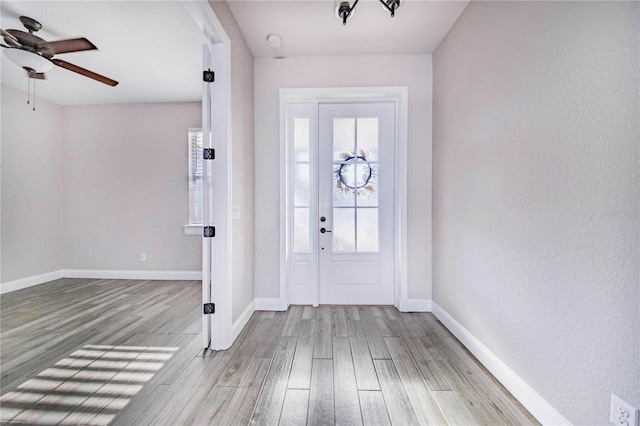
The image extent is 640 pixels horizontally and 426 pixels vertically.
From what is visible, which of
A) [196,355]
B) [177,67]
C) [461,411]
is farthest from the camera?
[177,67]

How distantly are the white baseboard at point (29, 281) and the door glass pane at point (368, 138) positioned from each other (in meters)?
4.76

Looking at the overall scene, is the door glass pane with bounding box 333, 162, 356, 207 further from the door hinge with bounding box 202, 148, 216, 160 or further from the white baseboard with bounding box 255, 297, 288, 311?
the door hinge with bounding box 202, 148, 216, 160

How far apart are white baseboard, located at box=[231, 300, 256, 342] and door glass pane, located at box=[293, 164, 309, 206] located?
1150 millimetres

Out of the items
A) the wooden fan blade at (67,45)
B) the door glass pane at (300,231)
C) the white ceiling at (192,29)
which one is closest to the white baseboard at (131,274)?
the door glass pane at (300,231)

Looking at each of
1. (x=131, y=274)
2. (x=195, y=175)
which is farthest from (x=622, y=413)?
(x=131, y=274)

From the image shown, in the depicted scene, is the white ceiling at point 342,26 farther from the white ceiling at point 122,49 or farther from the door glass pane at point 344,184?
the door glass pane at point 344,184

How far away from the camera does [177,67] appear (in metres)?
3.11

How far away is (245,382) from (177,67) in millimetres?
3328

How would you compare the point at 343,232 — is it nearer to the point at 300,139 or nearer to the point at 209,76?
the point at 300,139

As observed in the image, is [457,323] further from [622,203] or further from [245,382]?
[245,382]

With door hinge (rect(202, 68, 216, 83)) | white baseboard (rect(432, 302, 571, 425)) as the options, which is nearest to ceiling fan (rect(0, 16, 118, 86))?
door hinge (rect(202, 68, 216, 83))

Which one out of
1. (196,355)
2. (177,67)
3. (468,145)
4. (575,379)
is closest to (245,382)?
(196,355)

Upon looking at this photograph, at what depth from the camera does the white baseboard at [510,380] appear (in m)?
1.30

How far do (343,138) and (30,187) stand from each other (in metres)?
4.44
